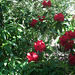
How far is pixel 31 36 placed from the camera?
2557 millimetres

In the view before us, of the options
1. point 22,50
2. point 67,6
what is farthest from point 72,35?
point 67,6

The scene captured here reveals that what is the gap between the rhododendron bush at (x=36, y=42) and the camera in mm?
1250

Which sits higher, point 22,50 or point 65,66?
point 65,66

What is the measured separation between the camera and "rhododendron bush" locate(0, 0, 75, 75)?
1.25m

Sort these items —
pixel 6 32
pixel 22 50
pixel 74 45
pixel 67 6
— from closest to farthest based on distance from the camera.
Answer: pixel 74 45 → pixel 6 32 → pixel 22 50 → pixel 67 6

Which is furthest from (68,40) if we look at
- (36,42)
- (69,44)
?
(36,42)

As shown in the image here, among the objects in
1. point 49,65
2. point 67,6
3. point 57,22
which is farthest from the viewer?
point 67,6

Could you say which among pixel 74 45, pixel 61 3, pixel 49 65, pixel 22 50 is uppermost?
pixel 61 3

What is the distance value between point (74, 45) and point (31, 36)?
146 cm

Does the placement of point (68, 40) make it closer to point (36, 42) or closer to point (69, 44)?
point (69, 44)

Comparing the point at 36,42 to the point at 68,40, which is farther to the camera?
the point at 36,42

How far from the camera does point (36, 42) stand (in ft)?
5.06

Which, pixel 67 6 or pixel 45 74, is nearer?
pixel 45 74

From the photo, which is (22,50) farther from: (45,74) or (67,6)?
(67,6)
